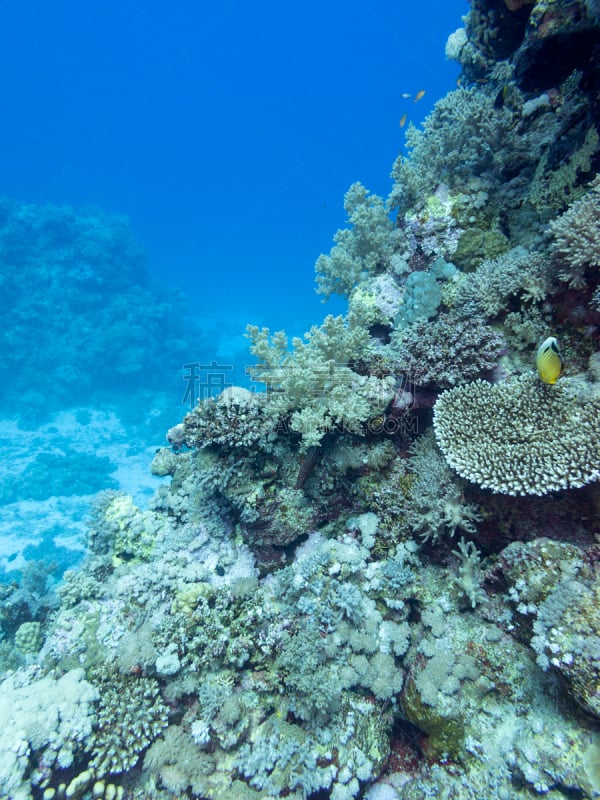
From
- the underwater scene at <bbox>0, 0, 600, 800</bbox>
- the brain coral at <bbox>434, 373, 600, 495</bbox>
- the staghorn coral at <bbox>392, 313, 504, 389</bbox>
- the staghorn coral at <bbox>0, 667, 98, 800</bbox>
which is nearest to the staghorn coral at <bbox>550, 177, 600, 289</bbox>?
the underwater scene at <bbox>0, 0, 600, 800</bbox>

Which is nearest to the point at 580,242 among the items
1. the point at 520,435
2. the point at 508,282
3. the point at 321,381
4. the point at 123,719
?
the point at 508,282

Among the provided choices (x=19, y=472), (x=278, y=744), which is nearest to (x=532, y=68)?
(x=278, y=744)

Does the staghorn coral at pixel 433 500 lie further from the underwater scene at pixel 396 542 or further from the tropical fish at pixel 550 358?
the tropical fish at pixel 550 358

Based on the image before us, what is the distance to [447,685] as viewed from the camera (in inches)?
153

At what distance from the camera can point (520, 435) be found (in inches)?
164

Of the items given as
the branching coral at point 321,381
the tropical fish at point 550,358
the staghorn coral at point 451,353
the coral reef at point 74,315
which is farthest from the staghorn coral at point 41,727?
the coral reef at point 74,315

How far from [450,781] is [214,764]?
8.41ft

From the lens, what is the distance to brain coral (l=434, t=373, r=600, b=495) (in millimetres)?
3711

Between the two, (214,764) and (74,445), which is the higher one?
(74,445)

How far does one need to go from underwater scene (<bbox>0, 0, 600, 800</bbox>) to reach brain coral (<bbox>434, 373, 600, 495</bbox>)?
0.03 metres

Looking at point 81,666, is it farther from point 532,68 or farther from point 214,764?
point 532,68

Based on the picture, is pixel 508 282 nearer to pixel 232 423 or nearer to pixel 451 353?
pixel 451 353

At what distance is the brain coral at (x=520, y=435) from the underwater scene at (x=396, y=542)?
3cm

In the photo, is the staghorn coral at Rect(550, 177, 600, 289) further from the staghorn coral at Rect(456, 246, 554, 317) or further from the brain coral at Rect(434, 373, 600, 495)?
the brain coral at Rect(434, 373, 600, 495)
